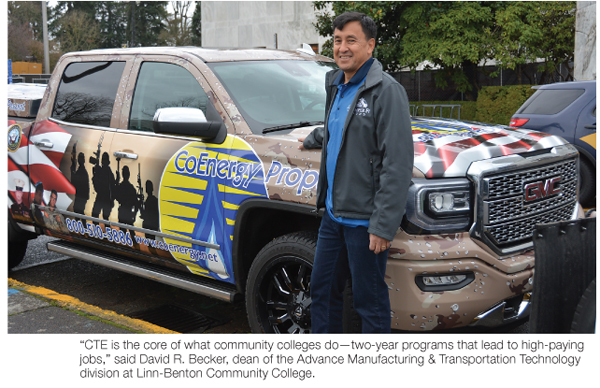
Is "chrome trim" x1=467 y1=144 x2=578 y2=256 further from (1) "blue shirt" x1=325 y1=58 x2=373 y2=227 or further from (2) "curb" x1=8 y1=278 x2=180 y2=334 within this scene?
(2) "curb" x1=8 y1=278 x2=180 y2=334

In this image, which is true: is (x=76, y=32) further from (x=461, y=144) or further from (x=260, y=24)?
(x=461, y=144)

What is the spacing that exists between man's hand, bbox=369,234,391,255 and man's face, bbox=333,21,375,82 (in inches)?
33.0

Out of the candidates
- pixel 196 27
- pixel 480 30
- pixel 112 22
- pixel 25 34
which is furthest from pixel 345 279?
pixel 112 22

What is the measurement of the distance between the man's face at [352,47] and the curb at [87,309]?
7.92 feet

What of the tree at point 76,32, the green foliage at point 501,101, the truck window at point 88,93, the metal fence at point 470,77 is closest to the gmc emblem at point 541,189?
the truck window at point 88,93

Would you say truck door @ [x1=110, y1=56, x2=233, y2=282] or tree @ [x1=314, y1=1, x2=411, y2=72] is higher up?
tree @ [x1=314, y1=1, x2=411, y2=72]

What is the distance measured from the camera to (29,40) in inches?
1945

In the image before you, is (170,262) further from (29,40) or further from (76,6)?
(76,6)

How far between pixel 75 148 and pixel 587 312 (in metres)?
3.84

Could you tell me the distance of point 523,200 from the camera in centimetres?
332

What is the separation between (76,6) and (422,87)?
4764cm

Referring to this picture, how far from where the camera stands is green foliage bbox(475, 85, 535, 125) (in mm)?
16016

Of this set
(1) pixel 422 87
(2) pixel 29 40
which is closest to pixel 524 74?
(1) pixel 422 87

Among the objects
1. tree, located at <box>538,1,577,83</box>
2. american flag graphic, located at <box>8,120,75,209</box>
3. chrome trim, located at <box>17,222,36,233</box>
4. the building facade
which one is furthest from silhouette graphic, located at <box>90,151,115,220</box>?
the building facade
